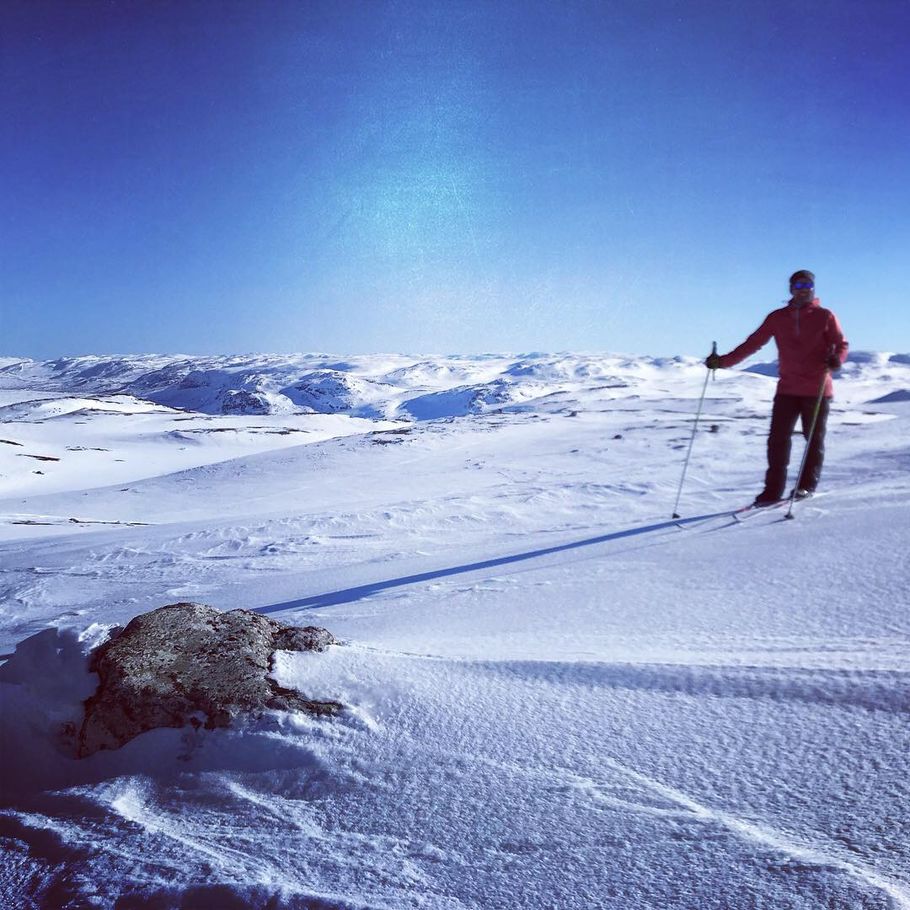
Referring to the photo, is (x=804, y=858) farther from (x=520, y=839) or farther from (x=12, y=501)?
(x=12, y=501)

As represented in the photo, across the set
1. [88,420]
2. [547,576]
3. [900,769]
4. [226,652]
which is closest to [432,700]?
[226,652]

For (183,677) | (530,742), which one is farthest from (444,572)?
(530,742)

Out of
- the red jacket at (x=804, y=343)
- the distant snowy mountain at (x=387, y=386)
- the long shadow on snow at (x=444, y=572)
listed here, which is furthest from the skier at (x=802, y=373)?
the distant snowy mountain at (x=387, y=386)

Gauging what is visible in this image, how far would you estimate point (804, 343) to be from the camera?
4277 mm

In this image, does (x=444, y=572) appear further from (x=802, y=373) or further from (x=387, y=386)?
(x=387, y=386)

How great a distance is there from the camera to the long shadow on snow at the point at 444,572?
3252 mm

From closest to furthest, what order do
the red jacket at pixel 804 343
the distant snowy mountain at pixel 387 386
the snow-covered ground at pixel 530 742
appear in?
the snow-covered ground at pixel 530 742 → the red jacket at pixel 804 343 → the distant snowy mountain at pixel 387 386

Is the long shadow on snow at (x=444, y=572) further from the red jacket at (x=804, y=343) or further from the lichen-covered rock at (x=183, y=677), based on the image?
the red jacket at (x=804, y=343)

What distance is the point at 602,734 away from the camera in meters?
1.38

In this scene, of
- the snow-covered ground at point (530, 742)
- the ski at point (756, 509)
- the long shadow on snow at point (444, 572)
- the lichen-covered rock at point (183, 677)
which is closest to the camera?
the snow-covered ground at point (530, 742)

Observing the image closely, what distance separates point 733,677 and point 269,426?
94.9 ft

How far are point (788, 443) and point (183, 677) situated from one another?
437 centimetres

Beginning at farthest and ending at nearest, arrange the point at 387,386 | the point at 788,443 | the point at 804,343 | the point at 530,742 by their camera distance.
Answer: the point at 387,386
the point at 788,443
the point at 804,343
the point at 530,742

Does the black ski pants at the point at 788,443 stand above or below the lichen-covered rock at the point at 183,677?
above
